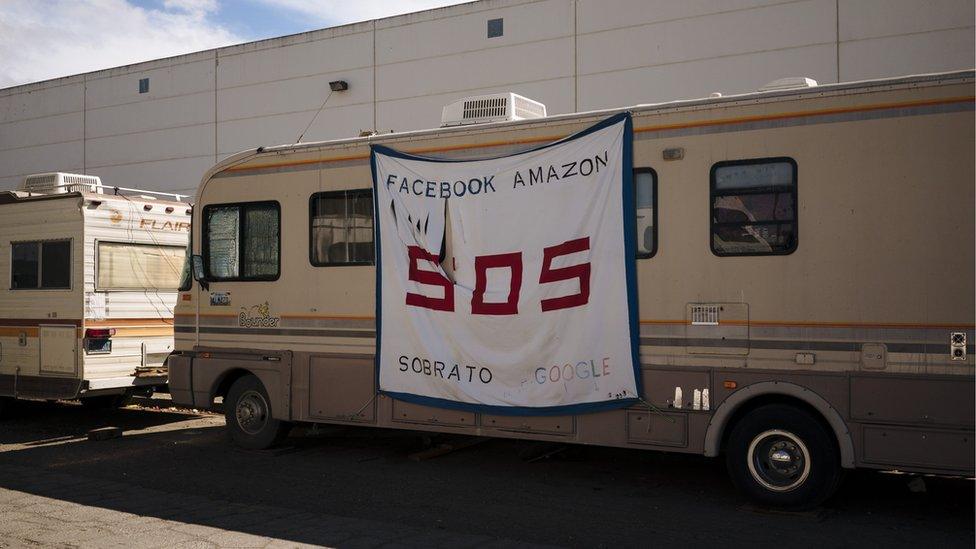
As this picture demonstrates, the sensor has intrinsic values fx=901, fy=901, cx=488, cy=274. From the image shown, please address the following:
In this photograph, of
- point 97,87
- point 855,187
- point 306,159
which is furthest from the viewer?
point 97,87

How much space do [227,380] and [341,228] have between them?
2.33m

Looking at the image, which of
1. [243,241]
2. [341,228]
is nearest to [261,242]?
[243,241]

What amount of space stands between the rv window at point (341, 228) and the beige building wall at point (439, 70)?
27.4 ft

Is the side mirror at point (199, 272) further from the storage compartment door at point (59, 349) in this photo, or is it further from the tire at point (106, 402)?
the tire at point (106, 402)

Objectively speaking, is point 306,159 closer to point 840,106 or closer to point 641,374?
point 641,374

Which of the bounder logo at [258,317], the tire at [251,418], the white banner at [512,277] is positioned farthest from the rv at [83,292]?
the white banner at [512,277]

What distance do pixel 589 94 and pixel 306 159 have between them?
27.6 feet

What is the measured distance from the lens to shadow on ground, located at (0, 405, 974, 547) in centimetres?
648

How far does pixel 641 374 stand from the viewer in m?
7.43

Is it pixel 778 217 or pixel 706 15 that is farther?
pixel 706 15

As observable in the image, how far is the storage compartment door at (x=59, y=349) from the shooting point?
1096 centimetres

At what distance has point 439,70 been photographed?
1797cm

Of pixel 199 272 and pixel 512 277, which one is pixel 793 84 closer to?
pixel 512 277

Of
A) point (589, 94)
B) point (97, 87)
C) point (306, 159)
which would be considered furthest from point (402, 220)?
point (97, 87)
